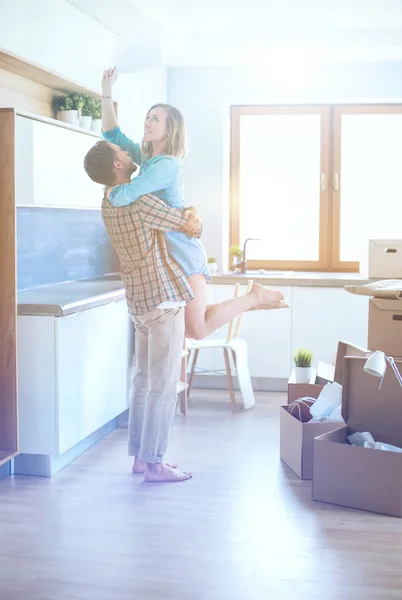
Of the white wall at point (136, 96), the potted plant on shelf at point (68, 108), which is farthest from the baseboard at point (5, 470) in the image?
the white wall at point (136, 96)

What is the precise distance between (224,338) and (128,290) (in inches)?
87.7

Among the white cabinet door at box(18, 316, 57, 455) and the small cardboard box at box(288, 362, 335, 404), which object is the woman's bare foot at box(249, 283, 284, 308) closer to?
the small cardboard box at box(288, 362, 335, 404)

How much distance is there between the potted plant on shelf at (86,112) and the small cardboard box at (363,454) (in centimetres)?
207

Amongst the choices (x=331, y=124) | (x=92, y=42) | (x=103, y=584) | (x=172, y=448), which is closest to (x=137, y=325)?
(x=172, y=448)

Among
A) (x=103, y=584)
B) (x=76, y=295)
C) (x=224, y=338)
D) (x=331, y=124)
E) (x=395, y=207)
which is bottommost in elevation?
(x=103, y=584)

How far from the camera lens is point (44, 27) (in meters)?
4.39

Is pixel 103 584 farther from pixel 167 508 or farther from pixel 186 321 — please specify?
pixel 186 321

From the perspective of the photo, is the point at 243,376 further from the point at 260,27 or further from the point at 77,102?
the point at 260,27

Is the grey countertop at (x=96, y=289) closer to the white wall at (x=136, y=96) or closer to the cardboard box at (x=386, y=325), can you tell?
the white wall at (x=136, y=96)

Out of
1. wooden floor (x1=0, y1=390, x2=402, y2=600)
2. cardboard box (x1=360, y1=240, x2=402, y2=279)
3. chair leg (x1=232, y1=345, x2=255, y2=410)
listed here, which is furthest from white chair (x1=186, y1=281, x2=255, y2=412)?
wooden floor (x1=0, y1=390, x2=402, y2=600)

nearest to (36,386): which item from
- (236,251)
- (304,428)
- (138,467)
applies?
(138,467)

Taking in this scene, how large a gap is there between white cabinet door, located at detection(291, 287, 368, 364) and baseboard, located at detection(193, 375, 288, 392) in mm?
369

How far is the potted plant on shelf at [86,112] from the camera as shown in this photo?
4754mm

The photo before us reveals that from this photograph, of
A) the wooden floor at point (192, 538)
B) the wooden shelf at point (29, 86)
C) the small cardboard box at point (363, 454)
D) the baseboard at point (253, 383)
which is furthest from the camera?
the baseboard at point (253, 383)
